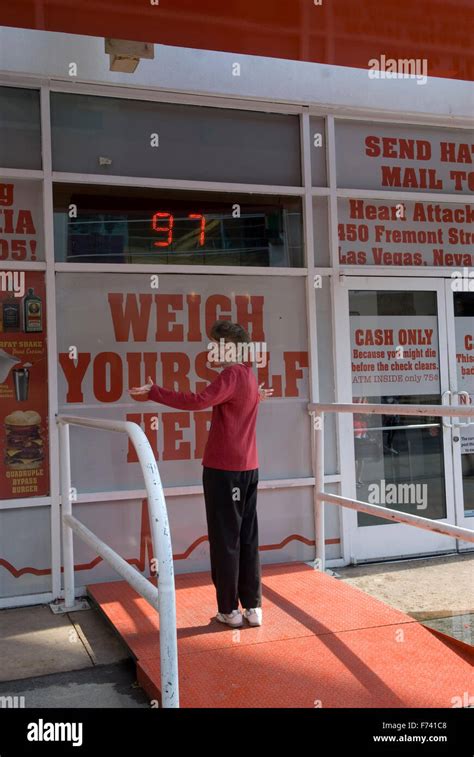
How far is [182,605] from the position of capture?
4.36m

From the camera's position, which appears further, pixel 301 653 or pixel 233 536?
pixel 233 536

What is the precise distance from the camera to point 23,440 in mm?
4715

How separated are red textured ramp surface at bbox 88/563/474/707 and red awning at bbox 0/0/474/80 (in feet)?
10.4

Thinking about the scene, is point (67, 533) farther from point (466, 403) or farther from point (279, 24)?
point (279, 24)

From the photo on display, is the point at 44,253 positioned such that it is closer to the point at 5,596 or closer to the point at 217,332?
the point at 217,332

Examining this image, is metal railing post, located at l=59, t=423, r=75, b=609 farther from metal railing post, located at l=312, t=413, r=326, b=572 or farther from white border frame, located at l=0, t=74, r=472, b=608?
metal railing post, located at l=312, t=413, r=326, b=572

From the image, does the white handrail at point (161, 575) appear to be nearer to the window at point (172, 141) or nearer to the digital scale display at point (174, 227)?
the digital scale display at point (174, 227)

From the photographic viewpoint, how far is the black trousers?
3.88m

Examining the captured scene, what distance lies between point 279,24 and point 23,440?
2868mm

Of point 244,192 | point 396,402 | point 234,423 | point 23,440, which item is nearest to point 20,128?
point 244,192

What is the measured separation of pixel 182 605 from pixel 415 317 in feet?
9.00
